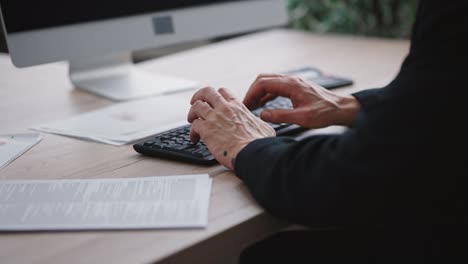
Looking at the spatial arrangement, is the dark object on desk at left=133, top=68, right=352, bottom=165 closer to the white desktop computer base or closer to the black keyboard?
the black keyboard

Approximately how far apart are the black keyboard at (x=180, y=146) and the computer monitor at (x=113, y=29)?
356 millimetres

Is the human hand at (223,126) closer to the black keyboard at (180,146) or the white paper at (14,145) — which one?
the black keyboard at (180,146)

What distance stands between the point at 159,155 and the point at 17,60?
44cm

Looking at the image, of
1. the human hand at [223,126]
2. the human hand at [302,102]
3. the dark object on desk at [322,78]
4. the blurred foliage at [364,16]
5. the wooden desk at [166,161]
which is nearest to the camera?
the wooden desk at [166,161]

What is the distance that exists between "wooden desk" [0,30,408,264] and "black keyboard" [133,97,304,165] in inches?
0.5

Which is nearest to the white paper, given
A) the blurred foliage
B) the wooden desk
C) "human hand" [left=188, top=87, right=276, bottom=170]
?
the wooden desk

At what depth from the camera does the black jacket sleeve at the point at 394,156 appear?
644 millimetres

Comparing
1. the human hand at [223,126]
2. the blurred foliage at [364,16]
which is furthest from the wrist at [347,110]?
the blurred foliage at [364,16]

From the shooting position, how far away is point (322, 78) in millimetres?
1304

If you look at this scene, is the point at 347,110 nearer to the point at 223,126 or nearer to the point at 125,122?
the point at 223,126

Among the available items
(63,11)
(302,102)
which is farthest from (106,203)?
(63,11)

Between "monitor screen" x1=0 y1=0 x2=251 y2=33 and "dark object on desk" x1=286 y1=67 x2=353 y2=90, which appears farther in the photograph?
"dark object on desk" x1=286 y1=67 x2=353 y2=90

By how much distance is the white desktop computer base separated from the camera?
1311 mm

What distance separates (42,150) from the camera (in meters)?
0.97
